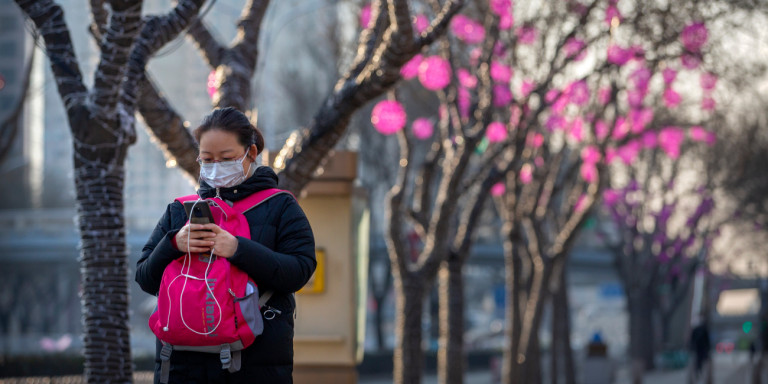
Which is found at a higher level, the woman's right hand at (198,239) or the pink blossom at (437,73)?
the pink blossom at (437,73)

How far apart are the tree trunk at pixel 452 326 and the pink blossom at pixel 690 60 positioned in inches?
138

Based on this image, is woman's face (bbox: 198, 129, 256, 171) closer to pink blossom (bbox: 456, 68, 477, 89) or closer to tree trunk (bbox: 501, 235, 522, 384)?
pink blossom (bbox: 456, 68, 477, 89)

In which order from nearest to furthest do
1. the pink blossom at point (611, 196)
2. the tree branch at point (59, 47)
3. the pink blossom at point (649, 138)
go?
the tree branch at point (59, 47) → the pink blossom at point (649, 138) → the pink blossom at point (611, 196)

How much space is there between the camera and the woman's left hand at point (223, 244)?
352 cm

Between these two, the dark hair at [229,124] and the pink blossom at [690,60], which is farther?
the pink blossom at [690,60]

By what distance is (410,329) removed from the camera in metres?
12.3

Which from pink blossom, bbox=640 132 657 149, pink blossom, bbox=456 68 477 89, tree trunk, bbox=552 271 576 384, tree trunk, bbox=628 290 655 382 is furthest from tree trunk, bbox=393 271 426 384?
tree trunk, bbox=628 290 655 382

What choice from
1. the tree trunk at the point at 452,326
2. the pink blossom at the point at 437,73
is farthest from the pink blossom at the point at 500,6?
the tree trunk at the point at 452,326

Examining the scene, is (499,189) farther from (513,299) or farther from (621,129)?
(621,129)

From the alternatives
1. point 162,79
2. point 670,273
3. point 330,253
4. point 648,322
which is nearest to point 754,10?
point 330,253

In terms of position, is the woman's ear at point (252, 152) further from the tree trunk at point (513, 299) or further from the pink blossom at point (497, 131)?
the tree trunk at point (513, 299)

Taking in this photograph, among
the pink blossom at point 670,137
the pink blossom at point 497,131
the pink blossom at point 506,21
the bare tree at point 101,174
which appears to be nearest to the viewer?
the bare tree at point 101,174

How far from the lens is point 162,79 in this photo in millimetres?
70312

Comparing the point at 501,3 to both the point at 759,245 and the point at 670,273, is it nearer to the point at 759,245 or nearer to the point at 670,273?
the point at 670,273
